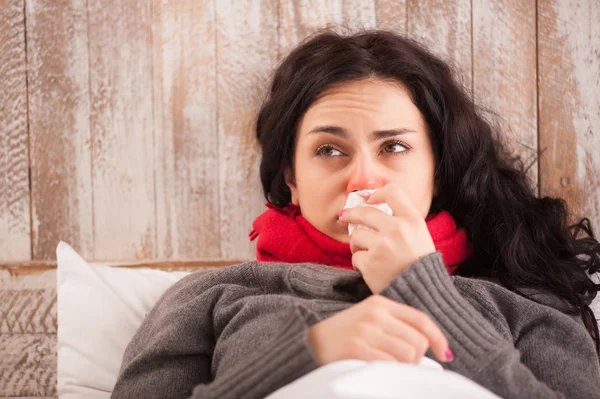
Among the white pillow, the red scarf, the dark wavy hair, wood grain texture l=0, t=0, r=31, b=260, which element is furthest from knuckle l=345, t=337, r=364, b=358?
wood grain texture l=0, t=0, r=31, b=260

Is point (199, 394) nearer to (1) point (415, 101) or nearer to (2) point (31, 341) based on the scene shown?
(1) point (415, 101)

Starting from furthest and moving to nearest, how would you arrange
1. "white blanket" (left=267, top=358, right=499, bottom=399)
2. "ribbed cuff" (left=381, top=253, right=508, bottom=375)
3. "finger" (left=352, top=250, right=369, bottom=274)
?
"finger" (left=352, top=250, right=369, bottom=274)
"ribbed cuff" (left=381, top=253, right=508, bottom=375)
"white blanket" (left=267, top=358, right=499, bottom=399)

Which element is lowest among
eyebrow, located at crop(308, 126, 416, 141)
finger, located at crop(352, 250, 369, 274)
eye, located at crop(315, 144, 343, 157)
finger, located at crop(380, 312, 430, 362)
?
finger, located at crop(380, 312, 430, 362)

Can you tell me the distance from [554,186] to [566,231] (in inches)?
10.7

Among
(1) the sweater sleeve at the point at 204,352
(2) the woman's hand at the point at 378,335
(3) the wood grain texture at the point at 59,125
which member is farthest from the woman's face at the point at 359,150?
(3) the wood grain texture at the point at 59,125

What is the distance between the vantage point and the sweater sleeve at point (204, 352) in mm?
714

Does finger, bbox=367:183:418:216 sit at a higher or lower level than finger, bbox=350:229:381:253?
higher

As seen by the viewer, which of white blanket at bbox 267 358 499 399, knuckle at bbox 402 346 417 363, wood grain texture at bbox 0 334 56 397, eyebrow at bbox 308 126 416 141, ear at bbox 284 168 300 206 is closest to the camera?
white blanket at bbox 267 358 499 399

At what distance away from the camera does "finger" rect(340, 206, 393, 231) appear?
0.94m

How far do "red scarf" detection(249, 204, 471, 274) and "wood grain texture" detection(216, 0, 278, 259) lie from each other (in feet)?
0.98

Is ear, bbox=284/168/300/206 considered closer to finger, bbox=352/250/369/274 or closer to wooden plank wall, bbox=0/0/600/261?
wooden plank wall, bbox=0/0/600/261

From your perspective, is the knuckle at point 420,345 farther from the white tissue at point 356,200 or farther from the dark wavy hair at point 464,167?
the dark wavy hair at point 464,167

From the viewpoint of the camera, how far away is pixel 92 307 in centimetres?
122

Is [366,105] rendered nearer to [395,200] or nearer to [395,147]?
[395,147]
